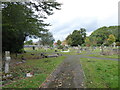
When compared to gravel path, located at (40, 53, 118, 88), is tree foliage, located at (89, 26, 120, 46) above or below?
above

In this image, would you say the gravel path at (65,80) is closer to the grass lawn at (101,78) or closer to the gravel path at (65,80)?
the gravel path at (65,80)

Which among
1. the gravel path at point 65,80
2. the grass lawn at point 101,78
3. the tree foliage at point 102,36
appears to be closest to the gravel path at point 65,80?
the gravel path at point 65,80

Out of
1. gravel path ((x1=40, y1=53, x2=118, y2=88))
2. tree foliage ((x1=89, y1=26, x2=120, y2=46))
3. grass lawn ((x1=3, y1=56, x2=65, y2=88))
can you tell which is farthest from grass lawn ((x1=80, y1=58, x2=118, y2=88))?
tree foliage ((x1=89, y1=26, x2=120, y2=46))

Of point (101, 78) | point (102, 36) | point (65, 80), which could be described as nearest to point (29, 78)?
point (65, 80)

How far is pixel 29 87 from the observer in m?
3.73

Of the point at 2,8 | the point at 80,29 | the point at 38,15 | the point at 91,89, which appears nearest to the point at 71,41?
the point at 80,29

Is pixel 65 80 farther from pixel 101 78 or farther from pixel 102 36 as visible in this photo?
pixel 102 36

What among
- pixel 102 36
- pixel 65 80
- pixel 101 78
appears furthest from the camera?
pixel 102 36

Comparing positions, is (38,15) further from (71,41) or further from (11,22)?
(71,41)

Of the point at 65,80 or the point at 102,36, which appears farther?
the point at 102,36

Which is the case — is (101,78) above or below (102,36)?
below

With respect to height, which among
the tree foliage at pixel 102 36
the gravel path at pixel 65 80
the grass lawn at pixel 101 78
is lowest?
the gravel path at pixel 65 80

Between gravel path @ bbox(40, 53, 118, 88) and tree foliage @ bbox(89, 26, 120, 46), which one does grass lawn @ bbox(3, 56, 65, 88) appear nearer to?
gravel path @ bbox(40, 53, 118, 88)

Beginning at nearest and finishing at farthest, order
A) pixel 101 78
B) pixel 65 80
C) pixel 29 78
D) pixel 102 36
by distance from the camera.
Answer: pixel 65 80, pixel 101 78, pixel 29 78, pixel 102 36
